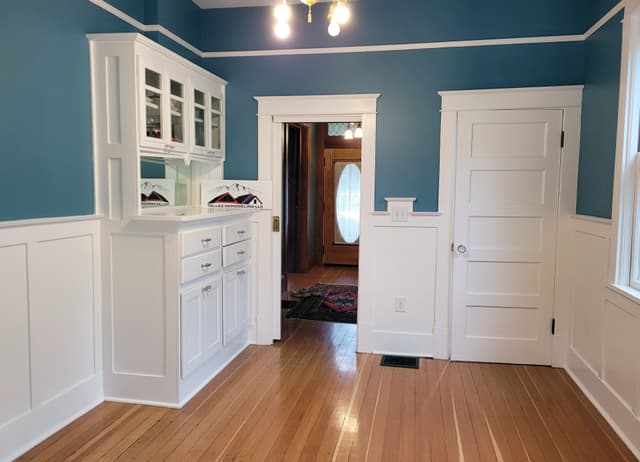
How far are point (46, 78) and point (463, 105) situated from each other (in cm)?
286

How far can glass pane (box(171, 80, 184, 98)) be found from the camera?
3.21 metres

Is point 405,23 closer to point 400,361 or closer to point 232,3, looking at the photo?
point 232,3

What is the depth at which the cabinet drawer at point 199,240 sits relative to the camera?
2.88 m

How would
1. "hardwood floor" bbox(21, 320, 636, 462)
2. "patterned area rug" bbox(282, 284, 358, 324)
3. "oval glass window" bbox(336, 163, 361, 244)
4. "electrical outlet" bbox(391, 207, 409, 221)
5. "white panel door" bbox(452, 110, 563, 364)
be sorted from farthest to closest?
"oval glass window" bbox(336, 163, 361, 244) < "patterned area rug" bbox(282, 284, 358, 324) < "electrical outlet" bbox(391, 207, 409, 221) < "white panel door" bbox(452, 110, 563, 364) < "hardwood floor" bbox(21, 320, 636, 462)

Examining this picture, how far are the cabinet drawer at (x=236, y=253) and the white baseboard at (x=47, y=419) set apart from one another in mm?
1146

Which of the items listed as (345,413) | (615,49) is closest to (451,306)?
(345,413)

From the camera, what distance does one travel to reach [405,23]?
145 inches

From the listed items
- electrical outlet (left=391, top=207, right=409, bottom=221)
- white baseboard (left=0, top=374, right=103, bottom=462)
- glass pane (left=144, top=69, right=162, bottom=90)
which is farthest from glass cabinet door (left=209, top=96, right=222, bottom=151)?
white baseboard (left=0, top=374, right=103, bottom=462)

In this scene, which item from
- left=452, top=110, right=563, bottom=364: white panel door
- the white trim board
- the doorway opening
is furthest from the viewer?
the doorway opening

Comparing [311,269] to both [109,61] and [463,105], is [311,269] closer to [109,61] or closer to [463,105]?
[463,105]

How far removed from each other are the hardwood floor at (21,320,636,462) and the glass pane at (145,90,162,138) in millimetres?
1775

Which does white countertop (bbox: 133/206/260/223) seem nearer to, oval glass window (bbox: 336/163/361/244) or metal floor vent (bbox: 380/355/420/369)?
metal floor vent (bbox: 380/355/420/369)

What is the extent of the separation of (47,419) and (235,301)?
1498 millimetres

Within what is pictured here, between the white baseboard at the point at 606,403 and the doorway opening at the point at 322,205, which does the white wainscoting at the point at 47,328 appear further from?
the doorway opening at the point at 322,205
